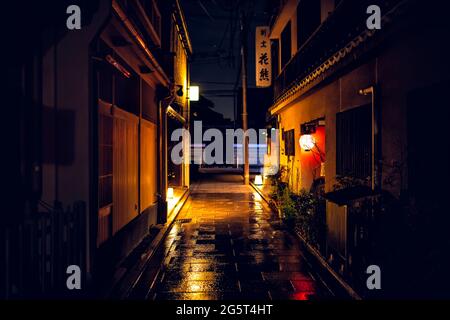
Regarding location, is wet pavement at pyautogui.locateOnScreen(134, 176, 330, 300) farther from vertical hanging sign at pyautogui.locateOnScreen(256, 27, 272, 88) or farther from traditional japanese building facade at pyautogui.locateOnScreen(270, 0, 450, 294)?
vertical hanging sign at pyautogui.locateOnScreen(256, 27, 272, 88)

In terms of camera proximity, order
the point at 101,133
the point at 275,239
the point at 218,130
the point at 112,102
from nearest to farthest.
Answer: the point at 101,133, the point at 112,102, the point at 275,239, the point at 218,130

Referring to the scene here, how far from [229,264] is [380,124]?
488cm

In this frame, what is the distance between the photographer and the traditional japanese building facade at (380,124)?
6.50 m

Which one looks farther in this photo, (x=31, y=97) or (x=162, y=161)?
(x=162, y=161)

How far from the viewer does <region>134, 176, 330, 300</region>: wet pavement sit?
7672 mm

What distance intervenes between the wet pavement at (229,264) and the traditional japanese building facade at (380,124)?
1053 mm

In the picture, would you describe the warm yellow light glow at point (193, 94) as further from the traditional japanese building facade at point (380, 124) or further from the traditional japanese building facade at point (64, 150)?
the traditional japanese building facade at point (64, 150)

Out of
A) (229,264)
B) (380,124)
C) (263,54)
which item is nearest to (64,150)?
(229,264)

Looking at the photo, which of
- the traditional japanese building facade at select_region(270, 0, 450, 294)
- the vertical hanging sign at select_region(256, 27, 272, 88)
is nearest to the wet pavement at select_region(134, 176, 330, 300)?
the traditional japanese building facade at select_region(270, 0, 450, 294)

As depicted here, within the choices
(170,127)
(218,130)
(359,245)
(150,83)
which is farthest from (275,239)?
(218,130)

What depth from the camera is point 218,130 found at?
55250 millimetres
